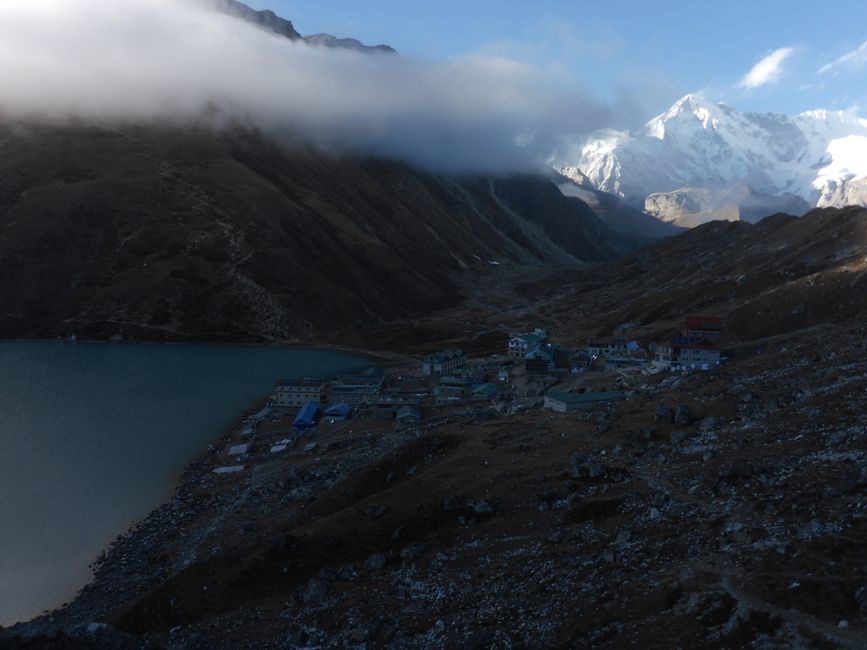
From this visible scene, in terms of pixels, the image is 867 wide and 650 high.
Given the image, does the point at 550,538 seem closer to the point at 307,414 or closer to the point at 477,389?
the point at 307,414

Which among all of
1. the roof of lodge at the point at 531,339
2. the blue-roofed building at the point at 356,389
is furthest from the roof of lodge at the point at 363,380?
the roof of lodge at the point at 531,339

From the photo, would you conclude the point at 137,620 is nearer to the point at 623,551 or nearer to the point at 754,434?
the point at 623,551

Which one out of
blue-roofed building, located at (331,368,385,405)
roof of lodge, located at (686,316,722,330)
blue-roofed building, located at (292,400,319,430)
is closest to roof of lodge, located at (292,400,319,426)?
blue-roofed building, located at (292,400,319,430)

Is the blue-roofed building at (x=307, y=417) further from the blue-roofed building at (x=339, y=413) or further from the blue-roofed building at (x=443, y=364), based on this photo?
the blue-roofed building at (x=443, y=364)

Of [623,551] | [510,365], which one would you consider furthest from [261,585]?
[510,365]

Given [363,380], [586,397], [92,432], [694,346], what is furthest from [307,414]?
[694,346]

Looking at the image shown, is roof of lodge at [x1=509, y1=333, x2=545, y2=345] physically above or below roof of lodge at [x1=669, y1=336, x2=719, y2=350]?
below

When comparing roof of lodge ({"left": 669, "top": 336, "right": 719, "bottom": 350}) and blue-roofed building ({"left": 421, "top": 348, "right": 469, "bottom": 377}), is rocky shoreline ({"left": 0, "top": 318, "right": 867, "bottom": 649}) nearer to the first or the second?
roof of lodge ({"left": 669, "top": 336, "right": 719, "bottom": 350})
